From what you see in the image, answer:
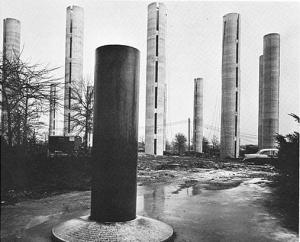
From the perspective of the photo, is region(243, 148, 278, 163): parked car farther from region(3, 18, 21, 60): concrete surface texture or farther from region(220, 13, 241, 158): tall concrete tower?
region(3, 18, 21, 60): concrete surface texture

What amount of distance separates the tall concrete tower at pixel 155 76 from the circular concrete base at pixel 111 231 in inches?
1332

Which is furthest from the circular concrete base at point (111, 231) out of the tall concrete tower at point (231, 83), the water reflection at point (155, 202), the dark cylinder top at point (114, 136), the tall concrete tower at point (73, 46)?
the tall concrete tower at point (73, 46)

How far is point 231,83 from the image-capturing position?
1405 inches

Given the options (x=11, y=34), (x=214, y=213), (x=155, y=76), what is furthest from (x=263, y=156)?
(x=11, y=34)

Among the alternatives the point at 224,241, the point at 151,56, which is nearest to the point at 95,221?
the point at 224,241

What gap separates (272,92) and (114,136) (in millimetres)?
32913

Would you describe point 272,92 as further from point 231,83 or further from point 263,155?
point 263,155

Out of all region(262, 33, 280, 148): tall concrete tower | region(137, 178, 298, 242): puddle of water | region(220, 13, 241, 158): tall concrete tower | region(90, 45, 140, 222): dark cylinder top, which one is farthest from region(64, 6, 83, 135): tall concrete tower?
region(90, 45, 140, 222): dark cylinder top

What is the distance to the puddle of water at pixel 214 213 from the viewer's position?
17.3 feet

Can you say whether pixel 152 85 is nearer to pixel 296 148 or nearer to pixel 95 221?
pixel 296 148

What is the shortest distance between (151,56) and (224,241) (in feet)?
117

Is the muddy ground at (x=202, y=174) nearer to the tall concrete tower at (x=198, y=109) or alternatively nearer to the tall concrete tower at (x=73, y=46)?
the tall concrete tower at (x=73, y=46)

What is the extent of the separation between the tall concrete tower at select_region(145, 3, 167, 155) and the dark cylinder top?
33851 mm

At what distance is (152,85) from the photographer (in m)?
39.1
